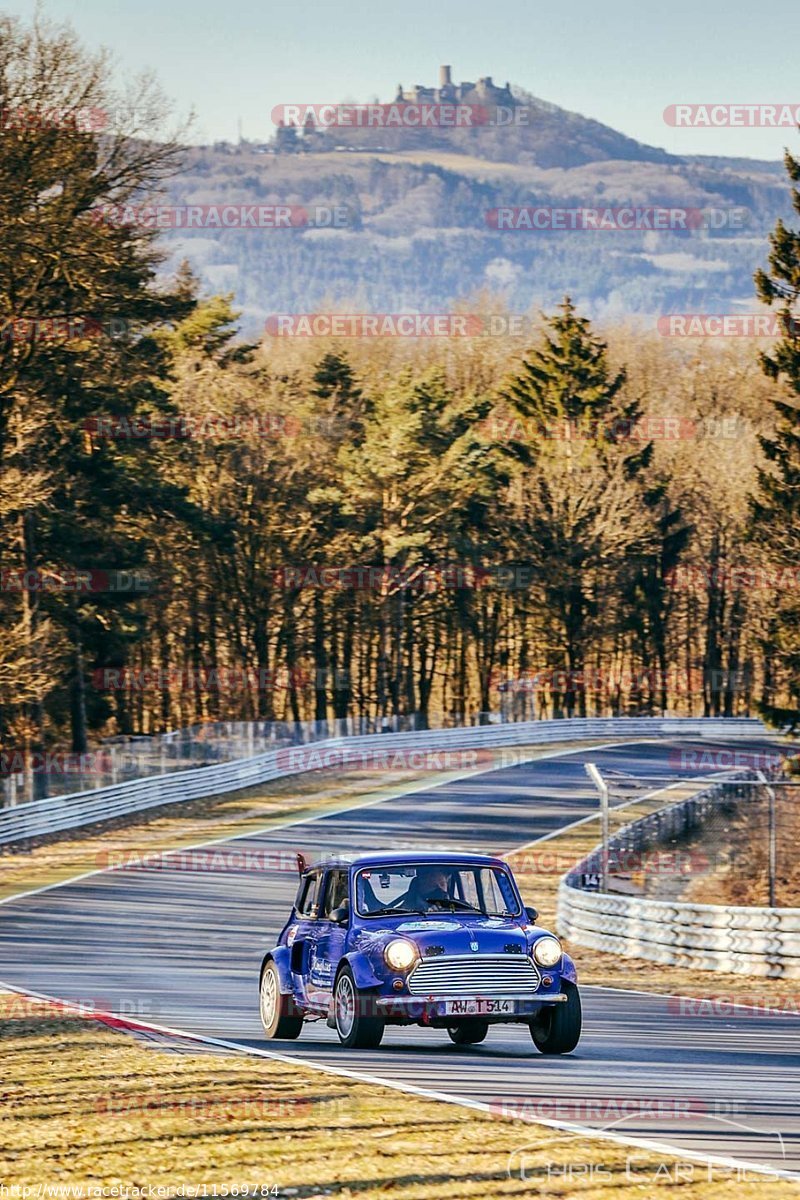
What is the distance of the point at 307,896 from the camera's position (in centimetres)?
1622

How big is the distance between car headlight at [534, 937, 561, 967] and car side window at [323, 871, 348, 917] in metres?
1.84

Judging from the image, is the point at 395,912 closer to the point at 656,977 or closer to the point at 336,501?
the point at 656,977

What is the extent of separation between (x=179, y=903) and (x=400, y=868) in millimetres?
19750

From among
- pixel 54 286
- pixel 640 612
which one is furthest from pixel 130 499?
pixel 640 612

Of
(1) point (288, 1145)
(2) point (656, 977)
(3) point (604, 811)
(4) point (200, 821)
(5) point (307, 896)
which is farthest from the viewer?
(4) point (200, 821)

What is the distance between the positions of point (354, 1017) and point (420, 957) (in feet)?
2.70

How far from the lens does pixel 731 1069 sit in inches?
559

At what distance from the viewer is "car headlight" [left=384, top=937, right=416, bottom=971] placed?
14.0 metres

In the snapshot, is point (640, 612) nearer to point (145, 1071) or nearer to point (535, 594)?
point (535, 594)

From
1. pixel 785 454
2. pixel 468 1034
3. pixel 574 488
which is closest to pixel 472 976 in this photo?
pixel 468 1034

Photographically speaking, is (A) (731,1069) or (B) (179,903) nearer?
(A) (731,1069)

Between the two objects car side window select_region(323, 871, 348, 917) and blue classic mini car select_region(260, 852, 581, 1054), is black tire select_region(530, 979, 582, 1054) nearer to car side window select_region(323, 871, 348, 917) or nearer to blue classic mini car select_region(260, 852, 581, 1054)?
blue classic mini car select_region(260, 852, 581, 1054)

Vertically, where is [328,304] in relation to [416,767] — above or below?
above

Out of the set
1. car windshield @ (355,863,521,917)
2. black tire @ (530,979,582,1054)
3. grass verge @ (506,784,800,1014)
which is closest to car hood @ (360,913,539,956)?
car windshield @ (355,863,521,917)
